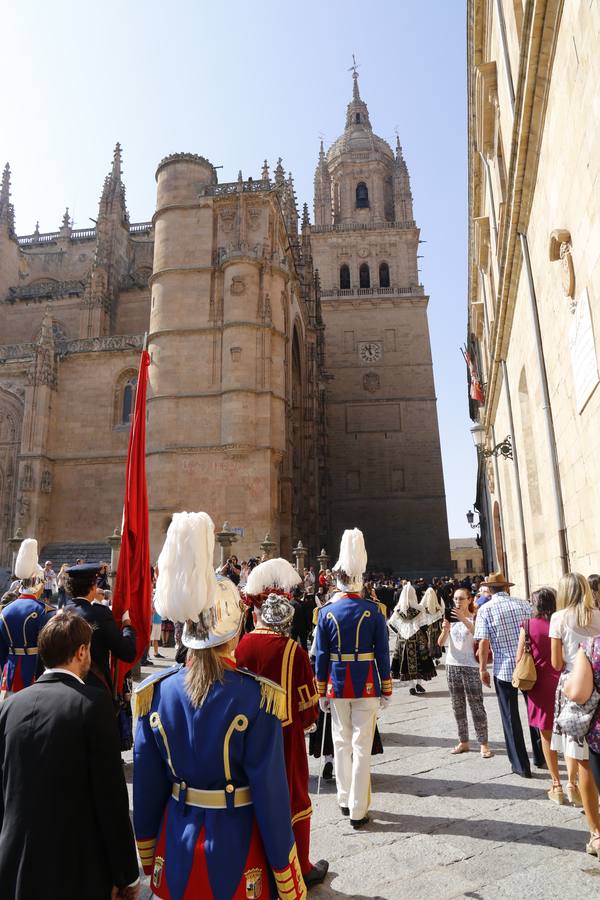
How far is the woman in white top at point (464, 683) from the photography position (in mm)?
6039

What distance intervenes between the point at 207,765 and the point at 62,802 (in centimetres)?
53

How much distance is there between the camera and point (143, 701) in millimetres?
2225

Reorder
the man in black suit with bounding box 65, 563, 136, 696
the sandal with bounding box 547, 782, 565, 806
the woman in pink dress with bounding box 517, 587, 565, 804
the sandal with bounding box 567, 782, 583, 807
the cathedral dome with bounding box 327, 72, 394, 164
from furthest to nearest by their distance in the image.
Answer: the cathedral dome with bounding box 327, 72, 394, 164 → the woman in pink dress with bounding box 517, 587, 565, 804 → the sandal with bounding box 547, 782, 565, 806 → the sandal with bounding box 567, 782, 583, 807 → the man in black suit with bounding box 65, 563, 136, 696

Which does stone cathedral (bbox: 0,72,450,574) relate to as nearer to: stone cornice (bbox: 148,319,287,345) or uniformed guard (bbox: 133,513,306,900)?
stone cornice (bbox: 148,319,287,345)

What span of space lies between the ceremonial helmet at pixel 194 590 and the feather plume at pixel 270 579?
2065 millimetres

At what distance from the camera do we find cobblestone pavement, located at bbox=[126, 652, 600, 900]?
344 centimetres

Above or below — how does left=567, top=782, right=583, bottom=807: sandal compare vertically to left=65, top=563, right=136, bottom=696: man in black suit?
below

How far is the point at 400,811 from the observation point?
4.62m

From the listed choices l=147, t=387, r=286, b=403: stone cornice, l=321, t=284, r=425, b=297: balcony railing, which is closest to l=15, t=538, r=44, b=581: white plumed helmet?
l=147, t=387, r=286, b=403: stone cornice

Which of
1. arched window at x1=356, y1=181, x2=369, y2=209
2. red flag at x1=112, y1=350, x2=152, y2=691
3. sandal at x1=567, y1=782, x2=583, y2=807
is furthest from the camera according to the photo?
arched window at x1=356, y1=181, x2=369, y2=209

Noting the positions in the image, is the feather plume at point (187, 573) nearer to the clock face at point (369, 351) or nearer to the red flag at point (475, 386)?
the red flag at point (475, 386)

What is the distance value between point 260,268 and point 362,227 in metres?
21.4

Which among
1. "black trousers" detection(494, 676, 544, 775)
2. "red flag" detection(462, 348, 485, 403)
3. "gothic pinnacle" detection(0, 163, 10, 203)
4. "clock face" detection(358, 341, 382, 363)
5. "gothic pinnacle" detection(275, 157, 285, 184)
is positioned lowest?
"black trousers" detection(494, 676, 544, 775)

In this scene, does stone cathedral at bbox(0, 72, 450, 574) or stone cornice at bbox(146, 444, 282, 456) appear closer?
stone cornice at bbox(146, 444, 282, 456)
